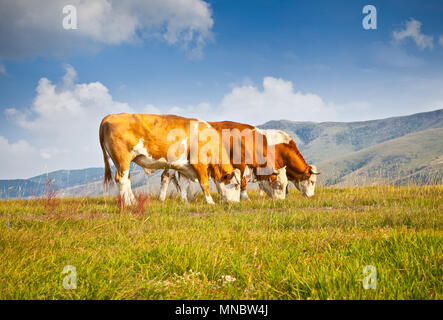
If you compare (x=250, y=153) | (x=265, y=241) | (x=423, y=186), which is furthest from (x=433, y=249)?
(x=423, y=186)

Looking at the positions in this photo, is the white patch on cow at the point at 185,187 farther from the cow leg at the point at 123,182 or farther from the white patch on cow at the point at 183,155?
the cow leg at the point at 123,182

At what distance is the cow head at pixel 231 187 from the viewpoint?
972cm

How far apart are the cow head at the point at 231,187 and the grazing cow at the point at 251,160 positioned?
1.23m

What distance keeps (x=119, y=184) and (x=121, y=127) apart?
5.60 feet

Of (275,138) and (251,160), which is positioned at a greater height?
(275,138)

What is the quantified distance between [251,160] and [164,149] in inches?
141

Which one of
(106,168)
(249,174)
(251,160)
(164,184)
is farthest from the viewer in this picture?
(249,174)

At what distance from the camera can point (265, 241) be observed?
4.05m

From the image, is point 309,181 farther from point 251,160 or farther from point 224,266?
point 224,266

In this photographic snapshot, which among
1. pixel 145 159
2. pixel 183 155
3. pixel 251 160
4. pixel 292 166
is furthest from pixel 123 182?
pixel 292 166

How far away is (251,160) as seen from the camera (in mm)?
11242

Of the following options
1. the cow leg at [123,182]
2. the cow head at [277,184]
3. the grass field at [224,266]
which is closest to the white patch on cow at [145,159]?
the cow leg at [123,182]
